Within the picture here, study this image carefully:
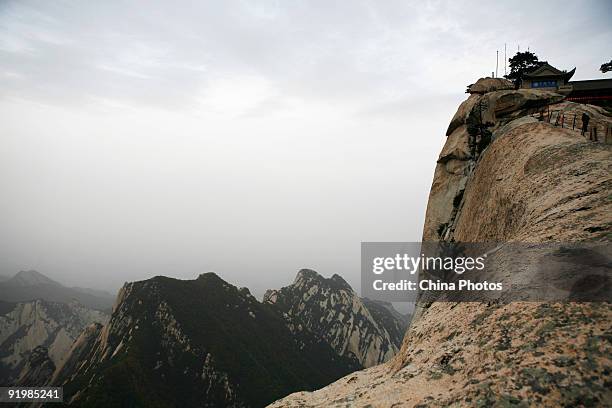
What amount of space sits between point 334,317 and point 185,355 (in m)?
94.3

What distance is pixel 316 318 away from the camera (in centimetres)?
16575

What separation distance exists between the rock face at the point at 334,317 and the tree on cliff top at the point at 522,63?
124m

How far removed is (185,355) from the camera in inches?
3625

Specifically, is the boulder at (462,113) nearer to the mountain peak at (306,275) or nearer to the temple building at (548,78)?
the temple building at (548,78)

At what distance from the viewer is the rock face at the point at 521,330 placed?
16.9ft

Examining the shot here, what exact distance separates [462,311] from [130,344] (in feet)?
334

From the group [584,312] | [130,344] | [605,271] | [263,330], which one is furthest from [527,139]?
[263,330]

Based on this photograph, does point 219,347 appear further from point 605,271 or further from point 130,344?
point 605,271

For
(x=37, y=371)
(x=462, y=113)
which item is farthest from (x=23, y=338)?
(x=462, y=113)

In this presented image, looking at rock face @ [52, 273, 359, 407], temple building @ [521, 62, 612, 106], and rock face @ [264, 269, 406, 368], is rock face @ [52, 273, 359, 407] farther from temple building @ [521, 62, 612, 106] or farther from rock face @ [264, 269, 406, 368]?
temple building @ [521, 62, 612, 106]

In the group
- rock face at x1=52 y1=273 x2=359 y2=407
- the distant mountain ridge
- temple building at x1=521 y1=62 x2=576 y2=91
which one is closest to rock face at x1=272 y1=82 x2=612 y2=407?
temple building at x1=521 y1=62 x2=576 y2=91

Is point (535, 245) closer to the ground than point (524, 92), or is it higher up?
closer to the ground

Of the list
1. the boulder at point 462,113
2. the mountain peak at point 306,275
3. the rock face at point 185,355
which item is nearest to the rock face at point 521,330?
the boulder at point 462,113

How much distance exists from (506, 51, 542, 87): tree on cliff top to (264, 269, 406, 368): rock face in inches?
4879
